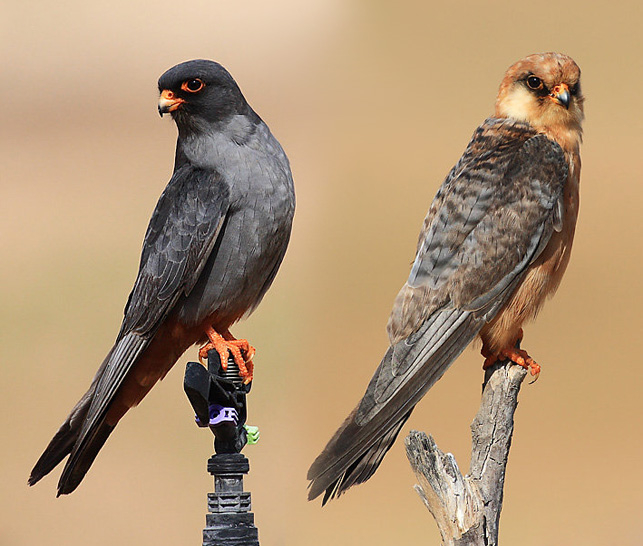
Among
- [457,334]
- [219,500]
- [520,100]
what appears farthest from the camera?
[520,100]

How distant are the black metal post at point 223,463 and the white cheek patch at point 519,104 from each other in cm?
130

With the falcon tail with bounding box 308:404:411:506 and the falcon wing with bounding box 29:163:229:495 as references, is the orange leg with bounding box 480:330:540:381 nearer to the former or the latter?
the falcon tail with bounding box 308:404:411:506

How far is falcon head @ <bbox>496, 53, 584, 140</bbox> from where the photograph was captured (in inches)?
110

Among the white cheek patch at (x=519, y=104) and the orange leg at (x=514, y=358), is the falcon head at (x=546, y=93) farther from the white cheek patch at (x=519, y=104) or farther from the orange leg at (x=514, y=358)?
the orange leg at (x=514, y=358)

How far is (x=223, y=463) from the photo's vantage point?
7.62ft

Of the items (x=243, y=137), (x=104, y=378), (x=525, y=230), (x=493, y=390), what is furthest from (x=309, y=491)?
(x=243, y=137)

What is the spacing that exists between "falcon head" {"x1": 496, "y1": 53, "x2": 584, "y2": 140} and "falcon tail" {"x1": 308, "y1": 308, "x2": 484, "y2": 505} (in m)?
0.72

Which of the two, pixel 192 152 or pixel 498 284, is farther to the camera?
pixel 192 152

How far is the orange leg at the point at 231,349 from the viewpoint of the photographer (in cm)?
276

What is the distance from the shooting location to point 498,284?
104 inches

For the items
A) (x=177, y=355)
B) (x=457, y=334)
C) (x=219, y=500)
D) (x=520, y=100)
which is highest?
(x=520, y=100)

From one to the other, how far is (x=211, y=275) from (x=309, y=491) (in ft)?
2.75

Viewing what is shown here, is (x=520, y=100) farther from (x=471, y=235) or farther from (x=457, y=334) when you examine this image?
(x=457, y=334)

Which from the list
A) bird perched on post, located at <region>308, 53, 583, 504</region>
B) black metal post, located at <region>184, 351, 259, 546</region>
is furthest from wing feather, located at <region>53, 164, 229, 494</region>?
bird perched on post, located at <region>308, 53, 583, 504</region>
